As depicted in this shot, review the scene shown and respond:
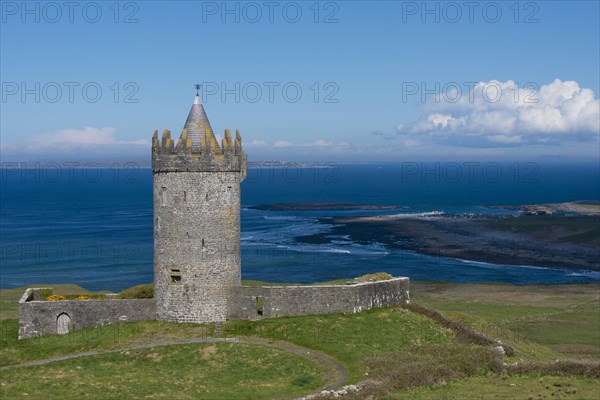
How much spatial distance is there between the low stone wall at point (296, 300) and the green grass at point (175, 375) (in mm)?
3405

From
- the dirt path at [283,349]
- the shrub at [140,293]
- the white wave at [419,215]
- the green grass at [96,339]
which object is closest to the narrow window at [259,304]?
the green grass at [96,339]

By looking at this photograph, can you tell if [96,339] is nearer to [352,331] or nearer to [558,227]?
[352,331]

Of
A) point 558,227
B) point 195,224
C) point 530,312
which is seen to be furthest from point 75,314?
point 558,227

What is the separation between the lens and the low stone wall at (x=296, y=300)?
3112cm

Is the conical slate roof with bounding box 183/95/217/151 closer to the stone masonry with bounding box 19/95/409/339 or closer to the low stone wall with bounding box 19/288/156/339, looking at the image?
the stone masonry with bounding box 19/95/409/339

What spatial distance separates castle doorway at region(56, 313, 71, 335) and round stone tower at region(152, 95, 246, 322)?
4.14 meters

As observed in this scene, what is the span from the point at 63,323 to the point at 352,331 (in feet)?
41.4

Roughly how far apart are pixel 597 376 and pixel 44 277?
2772 inches

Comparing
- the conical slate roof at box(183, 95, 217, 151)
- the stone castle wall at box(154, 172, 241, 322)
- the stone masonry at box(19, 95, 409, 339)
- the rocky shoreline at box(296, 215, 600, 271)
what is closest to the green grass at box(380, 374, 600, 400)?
the stone masonry at box(19, 95, 409, 339)

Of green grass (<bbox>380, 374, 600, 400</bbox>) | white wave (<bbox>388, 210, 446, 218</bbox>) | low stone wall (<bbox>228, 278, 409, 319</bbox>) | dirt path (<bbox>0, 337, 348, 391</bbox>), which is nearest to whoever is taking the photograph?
green grass (<bbox>380, 374, 600, 400</bbox>)

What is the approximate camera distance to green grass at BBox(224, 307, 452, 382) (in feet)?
91.5

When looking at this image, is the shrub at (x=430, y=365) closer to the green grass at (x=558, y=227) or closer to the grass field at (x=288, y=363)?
the grass field at (x=288, y=363)

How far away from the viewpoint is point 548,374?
2498 centimetres

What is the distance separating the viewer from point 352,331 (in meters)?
29.2
